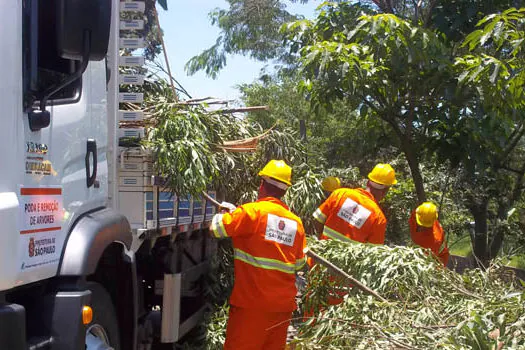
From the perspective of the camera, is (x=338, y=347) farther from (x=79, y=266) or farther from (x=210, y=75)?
(x=210, y=75)

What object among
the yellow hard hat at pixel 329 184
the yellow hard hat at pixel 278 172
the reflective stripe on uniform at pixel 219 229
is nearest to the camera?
the reflective stripe on uniform at pixel 219 229

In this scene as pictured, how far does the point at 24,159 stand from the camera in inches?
103

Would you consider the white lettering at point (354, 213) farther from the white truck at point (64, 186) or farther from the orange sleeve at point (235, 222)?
the white truck at point (64, 186)

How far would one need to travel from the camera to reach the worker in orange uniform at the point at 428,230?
6.45 meters

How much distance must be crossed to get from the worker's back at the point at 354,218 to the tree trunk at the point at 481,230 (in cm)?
363

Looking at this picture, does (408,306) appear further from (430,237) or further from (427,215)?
(430,237)

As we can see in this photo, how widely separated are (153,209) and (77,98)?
1.29 meters

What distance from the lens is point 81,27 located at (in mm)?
2625

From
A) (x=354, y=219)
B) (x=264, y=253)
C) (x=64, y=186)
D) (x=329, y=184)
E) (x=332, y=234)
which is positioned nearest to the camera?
(x=64, y=186)

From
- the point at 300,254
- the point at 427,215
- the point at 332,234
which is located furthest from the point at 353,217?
the point at 427,215

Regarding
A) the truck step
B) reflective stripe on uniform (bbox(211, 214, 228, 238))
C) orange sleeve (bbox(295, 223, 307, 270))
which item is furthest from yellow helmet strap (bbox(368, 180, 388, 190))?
the truck step

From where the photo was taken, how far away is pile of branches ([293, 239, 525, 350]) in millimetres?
3115

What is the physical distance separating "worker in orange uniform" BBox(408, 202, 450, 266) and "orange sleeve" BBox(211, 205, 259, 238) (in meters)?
2.66

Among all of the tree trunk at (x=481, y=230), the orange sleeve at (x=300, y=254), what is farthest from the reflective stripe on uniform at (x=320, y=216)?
the tree trunk at (x=481, y=230)
